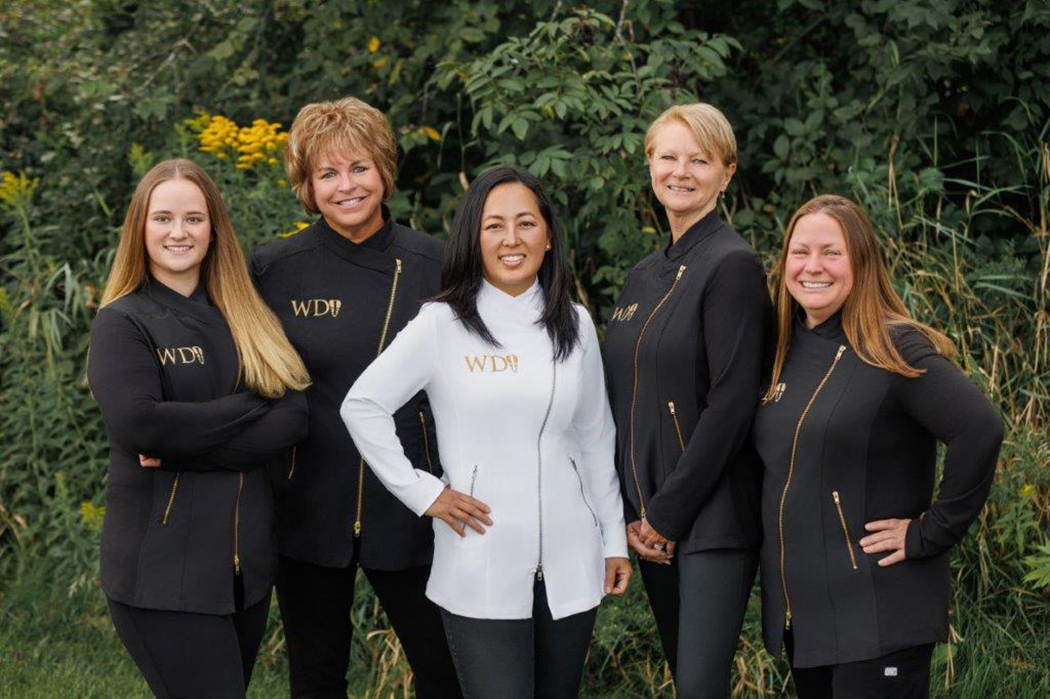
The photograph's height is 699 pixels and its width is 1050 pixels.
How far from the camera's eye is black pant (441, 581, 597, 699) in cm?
357

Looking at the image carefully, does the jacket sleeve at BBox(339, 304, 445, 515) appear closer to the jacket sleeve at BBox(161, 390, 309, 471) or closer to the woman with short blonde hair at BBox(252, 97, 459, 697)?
the jacket sleeve at BBox(161, 390, 309, 471)

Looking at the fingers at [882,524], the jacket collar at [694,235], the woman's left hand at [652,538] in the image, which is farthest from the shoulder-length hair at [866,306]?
the woman's left hand at [652,538]

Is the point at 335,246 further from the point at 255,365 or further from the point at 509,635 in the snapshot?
the point at 509,635

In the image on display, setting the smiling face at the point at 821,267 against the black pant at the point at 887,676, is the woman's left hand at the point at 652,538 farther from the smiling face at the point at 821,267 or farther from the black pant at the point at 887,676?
the smiling face at the point at 821,267

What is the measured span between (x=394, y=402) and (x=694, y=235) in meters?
1.00

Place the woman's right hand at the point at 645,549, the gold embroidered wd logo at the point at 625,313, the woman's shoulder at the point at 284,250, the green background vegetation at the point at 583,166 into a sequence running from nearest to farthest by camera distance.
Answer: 1. the woman's right hand at the point at 645,549
2. the gold embroidered wd logo at the point at 625,313
3. the woman's shoulder at the point at 284,250
4. the green background vegetation at the point at 583,166

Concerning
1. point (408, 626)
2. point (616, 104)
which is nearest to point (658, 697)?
point (408, 626)

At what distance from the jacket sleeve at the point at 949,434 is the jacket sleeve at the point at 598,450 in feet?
2.68

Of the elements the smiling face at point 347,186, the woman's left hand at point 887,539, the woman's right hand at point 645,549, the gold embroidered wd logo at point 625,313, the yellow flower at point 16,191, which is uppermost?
the yellow flower at point 16,191

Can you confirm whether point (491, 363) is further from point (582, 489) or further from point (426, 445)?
point (426, 445)

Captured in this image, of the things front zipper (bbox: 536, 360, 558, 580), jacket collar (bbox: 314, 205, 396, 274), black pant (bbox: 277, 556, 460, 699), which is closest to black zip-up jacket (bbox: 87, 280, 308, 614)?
black pant (bbox: 277, 556, 460, 699)

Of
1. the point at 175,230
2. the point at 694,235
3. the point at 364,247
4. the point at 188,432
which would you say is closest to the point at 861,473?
the point at 694,235

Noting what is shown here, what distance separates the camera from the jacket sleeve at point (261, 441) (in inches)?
144

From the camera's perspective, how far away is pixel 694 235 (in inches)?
153
